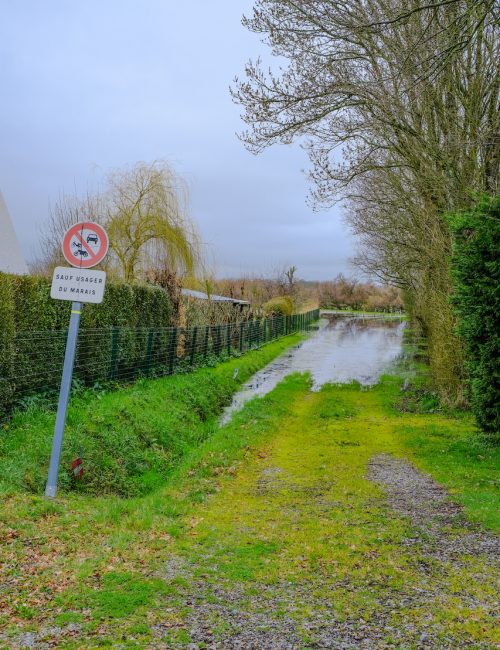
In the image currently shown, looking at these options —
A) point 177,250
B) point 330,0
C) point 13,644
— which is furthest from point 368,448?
point 177,250

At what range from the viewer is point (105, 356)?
12.1m

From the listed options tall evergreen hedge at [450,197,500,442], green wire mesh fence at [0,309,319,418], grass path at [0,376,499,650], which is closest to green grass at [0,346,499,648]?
grass path at [0,376,499,650]

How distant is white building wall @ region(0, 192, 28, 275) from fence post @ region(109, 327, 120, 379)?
6073mm

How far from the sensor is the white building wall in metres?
16.6

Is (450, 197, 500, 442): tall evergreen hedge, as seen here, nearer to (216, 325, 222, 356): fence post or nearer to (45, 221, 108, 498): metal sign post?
(45, 221, 108, 498): metal sign post

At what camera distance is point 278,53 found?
38.3ft

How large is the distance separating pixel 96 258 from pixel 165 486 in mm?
3238

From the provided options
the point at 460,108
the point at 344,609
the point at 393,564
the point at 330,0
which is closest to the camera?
the point at 344,609

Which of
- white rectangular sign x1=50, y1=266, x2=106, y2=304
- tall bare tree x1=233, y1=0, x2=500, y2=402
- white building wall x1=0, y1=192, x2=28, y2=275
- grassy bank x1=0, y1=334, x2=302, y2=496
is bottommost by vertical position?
grassy bank x1=0, y1=334, x2=302, y2=496

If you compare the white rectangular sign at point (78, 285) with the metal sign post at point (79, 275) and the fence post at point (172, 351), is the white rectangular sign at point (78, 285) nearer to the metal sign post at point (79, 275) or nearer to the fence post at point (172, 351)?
the metal sign post at point (79, 275)

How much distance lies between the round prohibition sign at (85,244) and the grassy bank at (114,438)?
2.65 metres

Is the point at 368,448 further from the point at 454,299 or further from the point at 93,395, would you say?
the point at 93,395

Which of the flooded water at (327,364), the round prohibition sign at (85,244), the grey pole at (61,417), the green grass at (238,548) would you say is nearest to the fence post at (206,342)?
the flooded water at (327,364)

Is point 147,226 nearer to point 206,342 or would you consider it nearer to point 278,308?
point 206,342
